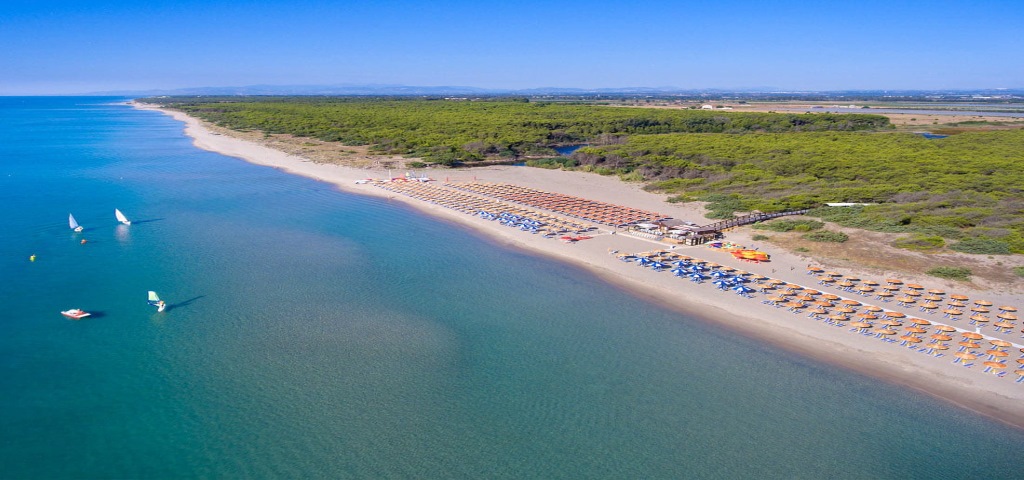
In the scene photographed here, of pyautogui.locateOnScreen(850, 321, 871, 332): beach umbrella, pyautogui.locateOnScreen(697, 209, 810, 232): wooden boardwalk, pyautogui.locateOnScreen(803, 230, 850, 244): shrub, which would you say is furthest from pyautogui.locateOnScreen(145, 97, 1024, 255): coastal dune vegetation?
pyautogui.locateOnScreen(850, 321, 871, 332): beach umbrella

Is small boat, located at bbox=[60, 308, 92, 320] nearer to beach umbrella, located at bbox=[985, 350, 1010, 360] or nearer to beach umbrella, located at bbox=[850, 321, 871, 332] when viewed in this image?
beach umbrella, located at bbox=[850, 321, 871, 332]

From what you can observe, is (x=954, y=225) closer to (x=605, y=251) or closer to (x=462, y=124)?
(x=605, y=251)

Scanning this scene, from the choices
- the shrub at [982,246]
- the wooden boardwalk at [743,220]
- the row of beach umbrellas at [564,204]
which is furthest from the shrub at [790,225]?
the shrub at [982,246]

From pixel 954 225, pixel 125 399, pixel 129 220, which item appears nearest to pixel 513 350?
pixel 125 399

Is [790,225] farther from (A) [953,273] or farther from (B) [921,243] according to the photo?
(A) [953,273]

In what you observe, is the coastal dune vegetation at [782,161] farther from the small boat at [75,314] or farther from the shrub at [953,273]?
the small boat at [75,314]

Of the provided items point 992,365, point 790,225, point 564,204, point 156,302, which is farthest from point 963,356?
point 156,302
